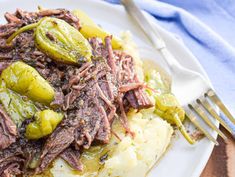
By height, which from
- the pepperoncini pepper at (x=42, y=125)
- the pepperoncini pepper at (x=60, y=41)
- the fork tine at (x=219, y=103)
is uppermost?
the pepperoncini pepper at (x=60, y=41)

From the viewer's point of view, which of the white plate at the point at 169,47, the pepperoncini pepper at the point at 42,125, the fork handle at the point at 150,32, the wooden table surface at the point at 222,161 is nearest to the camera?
the pepperoncini pepper at the point at 42,125

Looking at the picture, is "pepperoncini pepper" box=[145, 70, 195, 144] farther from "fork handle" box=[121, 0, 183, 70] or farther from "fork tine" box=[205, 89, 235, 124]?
"fork handle" box=[121, 0, 183, 70]

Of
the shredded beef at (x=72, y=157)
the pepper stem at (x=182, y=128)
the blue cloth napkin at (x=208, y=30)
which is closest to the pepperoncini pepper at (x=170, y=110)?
the pepper stem at (x=182, y=128)

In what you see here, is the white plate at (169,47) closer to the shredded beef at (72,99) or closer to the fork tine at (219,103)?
the fork tine at (219,103)

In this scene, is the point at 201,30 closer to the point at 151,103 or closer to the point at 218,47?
the point at 218,47

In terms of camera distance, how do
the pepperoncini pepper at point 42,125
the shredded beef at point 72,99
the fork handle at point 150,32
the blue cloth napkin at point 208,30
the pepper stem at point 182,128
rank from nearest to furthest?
1. the pepperoncini pepper at point 42,125
2. the shredded beef at point 72,99
3. the pepper stem at point 182,128
4. the fork handle at point 150,32
5. the blue cloth napkin at point 208,30

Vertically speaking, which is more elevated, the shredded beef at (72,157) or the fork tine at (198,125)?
the shredded beef at (72,157)

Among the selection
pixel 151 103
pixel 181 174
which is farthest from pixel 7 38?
pixel 181 174

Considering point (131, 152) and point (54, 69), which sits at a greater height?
point (54, 69)
